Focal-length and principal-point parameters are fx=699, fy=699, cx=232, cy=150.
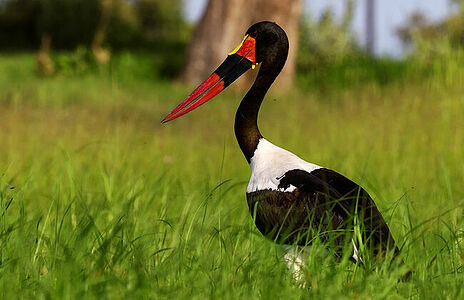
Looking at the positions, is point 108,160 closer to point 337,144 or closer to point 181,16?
point 337,144

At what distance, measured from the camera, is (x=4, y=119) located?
994 cm

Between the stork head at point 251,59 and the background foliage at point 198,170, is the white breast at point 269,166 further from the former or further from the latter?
the stork head at point 251,59

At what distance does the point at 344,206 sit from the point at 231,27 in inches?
476

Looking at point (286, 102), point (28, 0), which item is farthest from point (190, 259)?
point (28, 0)

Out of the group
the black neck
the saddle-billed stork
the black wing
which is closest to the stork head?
the black neck

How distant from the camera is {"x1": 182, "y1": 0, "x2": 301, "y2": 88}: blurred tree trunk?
48.8 feet

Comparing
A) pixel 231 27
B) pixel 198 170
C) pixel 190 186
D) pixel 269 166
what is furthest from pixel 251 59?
pixel 231 27

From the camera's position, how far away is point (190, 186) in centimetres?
629

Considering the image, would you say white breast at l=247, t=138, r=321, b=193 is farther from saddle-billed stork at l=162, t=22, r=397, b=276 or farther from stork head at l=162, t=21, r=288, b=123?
stork head at l=162, t=21, r=288, b=123

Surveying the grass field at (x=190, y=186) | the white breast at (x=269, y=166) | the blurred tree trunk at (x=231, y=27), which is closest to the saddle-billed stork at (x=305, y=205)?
the white breast at (x=269, y=166)

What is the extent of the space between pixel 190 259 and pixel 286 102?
31.3 feet

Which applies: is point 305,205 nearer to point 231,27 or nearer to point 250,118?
point 250,118

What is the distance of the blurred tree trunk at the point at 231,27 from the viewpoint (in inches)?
586

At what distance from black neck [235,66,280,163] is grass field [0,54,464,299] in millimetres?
196
